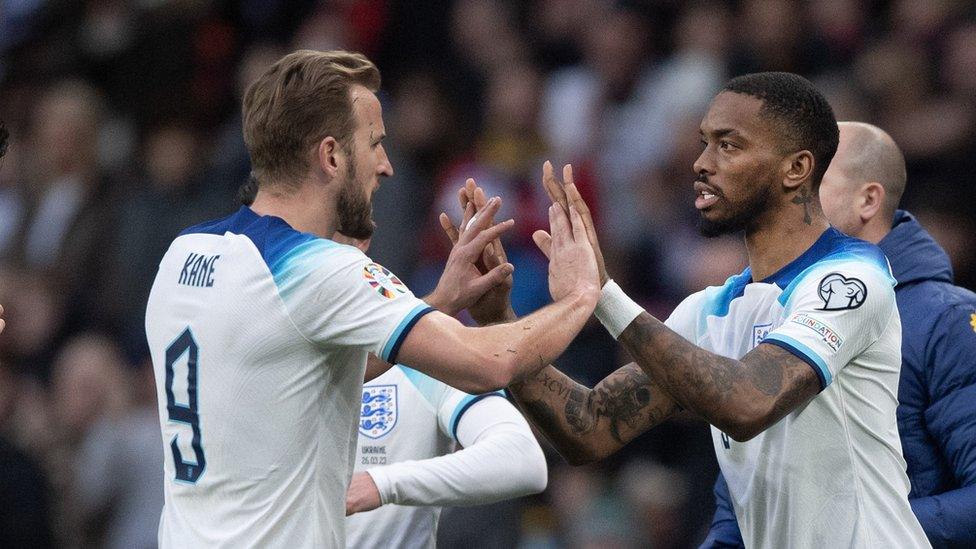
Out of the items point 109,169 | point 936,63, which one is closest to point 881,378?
point 936,63

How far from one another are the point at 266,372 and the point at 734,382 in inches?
50.6

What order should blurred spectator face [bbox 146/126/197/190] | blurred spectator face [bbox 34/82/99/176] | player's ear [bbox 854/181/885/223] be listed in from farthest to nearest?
blurred spectator face [bbox 34/82/99/176]
blurred spectator face [bbox 146/126/197/190]
player's ear [bbox 854/181/885/223]

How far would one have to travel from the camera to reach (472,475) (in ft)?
16.2

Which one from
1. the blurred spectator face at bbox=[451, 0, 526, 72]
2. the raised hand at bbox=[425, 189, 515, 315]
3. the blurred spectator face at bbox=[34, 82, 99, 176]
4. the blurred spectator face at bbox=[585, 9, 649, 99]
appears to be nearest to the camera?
the raised hand at bbox=[425, 189, 515, 315]

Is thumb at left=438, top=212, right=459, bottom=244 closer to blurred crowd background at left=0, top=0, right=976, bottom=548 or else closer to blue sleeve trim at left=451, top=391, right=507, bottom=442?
blue sleeve trim at left=451, top=391, right=507, bottom=442

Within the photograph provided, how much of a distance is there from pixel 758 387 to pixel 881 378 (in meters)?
0.50

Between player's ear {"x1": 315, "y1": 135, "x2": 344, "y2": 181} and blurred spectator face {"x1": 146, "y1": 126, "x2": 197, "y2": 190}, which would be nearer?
player's ear {"x1": 315, "y1": 135, "x2": 344, "y2": 181}

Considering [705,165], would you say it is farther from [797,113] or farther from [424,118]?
[424,118]

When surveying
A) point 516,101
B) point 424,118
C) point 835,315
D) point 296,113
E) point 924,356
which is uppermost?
point 296,113

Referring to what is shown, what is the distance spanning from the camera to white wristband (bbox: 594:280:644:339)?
14.2ft

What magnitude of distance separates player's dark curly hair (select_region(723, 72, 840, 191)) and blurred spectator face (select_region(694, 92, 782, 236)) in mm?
34

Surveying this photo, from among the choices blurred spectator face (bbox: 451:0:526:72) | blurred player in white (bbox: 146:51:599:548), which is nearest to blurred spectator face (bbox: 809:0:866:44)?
blurred spectator face (bbox: 451:0:526:72)

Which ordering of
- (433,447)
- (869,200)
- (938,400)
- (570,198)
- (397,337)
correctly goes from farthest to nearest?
(869,200), (433,447), (938,400), (570,198), (397,337)

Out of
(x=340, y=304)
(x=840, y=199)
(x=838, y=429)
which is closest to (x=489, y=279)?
(x=340, y=304)
